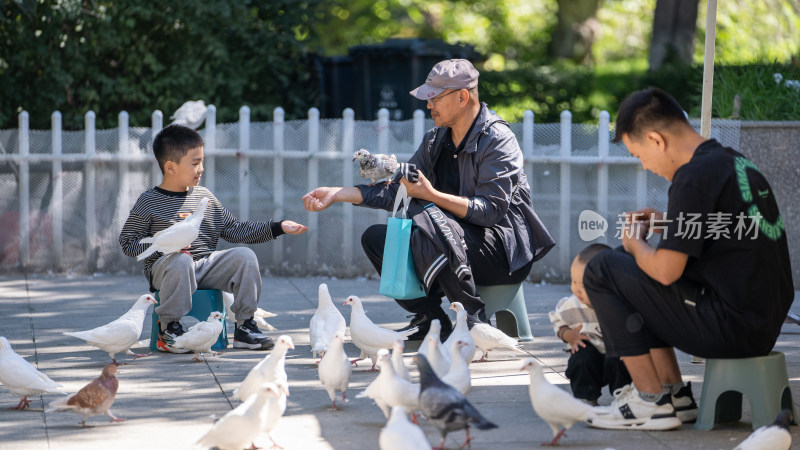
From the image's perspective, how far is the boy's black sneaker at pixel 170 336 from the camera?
18.3ft

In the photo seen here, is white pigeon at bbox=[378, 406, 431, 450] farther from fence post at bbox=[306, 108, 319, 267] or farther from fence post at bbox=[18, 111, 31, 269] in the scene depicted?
fence post at bbox=[18, 111, 31, 269]

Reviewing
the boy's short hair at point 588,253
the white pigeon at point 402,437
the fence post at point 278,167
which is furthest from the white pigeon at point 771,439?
the fence post at point 278,167

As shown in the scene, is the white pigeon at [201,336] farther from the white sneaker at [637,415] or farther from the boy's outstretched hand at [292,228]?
the white sneaker at [637,415]

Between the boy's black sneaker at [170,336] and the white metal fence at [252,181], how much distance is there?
3190 mm

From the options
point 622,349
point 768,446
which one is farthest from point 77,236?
point 768,446

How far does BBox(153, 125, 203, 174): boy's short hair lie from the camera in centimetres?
575

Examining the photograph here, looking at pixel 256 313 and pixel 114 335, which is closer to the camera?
pixel 114 335

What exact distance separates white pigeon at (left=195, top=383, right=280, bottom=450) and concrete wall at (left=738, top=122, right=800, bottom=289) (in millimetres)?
5751

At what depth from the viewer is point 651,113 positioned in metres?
3.89

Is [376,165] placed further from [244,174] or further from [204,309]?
[244,174]

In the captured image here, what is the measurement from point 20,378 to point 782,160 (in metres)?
6.28

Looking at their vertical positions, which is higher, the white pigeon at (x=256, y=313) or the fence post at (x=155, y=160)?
the fence post at (x=155, y=160)

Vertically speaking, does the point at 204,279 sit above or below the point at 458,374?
above

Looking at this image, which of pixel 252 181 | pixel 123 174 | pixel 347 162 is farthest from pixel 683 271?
pixel 123 174
